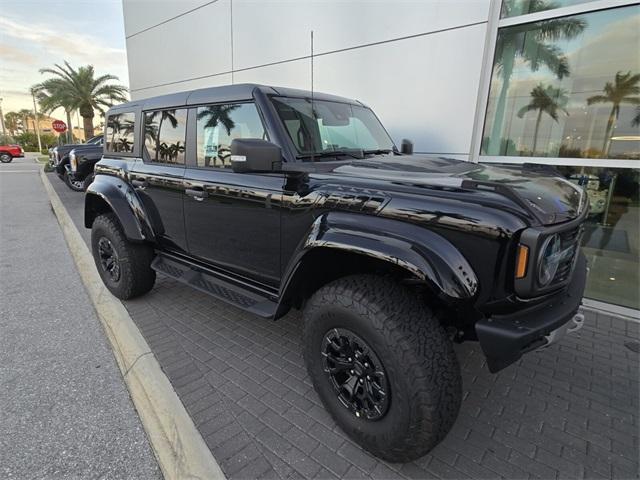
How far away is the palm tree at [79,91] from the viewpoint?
82.7 ft

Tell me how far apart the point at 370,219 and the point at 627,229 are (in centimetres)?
393

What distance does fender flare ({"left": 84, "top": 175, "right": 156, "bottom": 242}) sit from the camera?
3434 millimetres

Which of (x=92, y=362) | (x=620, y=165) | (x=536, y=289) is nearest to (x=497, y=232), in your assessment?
(x=536, y=289)

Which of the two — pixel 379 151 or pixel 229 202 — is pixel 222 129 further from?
pixel 379 151

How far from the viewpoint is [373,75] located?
546 cm

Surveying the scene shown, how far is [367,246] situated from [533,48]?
4192 millimetres

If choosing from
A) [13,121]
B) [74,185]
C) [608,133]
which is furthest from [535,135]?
[13,121]

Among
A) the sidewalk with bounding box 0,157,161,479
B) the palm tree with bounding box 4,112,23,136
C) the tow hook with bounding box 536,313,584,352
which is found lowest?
the sidewalk with bounding box 0,157,161,479

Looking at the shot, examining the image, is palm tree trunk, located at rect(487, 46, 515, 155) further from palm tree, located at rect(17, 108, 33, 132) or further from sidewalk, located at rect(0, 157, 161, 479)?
palm tree, located at rect(17, 108, 33, 132)

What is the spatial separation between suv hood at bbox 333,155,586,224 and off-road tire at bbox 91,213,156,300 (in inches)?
92.6

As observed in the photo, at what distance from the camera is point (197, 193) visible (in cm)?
289

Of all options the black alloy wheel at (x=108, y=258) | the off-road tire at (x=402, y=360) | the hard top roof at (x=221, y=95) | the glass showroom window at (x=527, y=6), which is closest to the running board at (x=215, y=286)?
the black alloy wheel at (x=108, y=258)

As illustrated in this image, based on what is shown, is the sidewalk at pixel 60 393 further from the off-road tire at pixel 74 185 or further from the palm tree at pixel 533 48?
the off-road tire at pixel 74 185

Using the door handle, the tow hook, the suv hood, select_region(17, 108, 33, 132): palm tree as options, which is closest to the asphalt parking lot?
the tow hook
